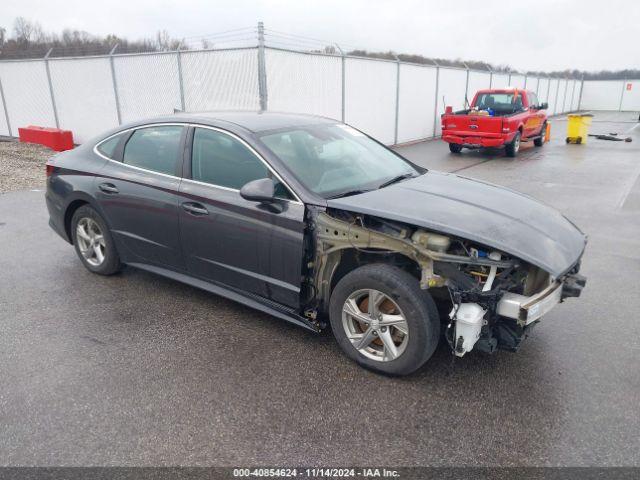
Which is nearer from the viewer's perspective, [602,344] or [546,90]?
[602,344]

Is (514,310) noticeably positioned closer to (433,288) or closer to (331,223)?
(433,288)

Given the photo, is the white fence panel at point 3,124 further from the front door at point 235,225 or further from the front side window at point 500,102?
the front door at point 235,225

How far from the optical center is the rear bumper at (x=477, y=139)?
44.1ft

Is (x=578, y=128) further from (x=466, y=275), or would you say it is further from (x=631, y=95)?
(x=631, y=95)

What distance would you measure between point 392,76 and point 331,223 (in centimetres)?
1396

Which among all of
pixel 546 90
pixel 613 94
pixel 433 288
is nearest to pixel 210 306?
pixel 433 288

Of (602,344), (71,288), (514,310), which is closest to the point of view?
(514,310)

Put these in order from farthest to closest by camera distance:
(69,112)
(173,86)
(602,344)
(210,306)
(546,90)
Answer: (546,90) < (69,112) < (173,86) < (210,306) < (602,344)

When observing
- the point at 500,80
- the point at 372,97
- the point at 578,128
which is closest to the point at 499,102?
the point at 372,97

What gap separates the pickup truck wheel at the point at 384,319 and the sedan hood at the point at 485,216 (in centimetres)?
39

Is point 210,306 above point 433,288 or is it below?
below

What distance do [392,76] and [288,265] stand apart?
45.9 feet

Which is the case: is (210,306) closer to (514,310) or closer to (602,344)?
(514,310)

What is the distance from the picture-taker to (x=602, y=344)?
3580 mm
